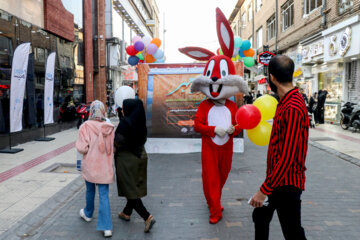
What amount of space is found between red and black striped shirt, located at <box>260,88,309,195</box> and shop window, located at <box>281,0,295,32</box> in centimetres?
2108

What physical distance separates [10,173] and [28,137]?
4.55m

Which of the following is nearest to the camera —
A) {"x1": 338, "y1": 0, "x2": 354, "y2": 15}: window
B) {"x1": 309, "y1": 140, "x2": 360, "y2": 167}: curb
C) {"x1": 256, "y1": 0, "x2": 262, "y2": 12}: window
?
{"x1": 309, "y1": 140, "x2": 360, "y2": 167}: curb

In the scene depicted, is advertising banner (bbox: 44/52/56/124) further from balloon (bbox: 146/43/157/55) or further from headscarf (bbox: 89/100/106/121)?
headscarf (bbox: 89/100/106/121)

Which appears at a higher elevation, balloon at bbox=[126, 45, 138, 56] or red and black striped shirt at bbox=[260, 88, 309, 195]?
balloon at bbox=[126, 45, 138, 56]

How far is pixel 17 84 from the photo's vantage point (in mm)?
8898

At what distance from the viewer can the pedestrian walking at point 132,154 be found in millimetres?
3744

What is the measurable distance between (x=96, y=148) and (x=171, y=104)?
16.3 ft

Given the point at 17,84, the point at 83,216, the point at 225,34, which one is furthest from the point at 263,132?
the point at 17,84

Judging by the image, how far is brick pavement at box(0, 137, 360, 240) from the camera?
393 centimetres

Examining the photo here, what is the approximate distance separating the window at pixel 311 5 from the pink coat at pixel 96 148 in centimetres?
1713

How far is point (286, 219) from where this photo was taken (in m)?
2.56

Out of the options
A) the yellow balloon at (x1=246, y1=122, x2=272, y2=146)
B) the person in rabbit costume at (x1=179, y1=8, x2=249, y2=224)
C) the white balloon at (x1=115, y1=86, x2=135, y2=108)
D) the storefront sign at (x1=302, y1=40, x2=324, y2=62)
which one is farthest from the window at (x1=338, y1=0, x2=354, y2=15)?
the yellow balloon at (x1=246, y1=122, x2=272, y2=146)

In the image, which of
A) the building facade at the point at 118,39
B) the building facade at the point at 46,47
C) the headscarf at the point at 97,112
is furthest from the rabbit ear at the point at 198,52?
the building facade at the point at 118,39

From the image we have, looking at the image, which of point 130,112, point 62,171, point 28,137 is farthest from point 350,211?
point 28,137
